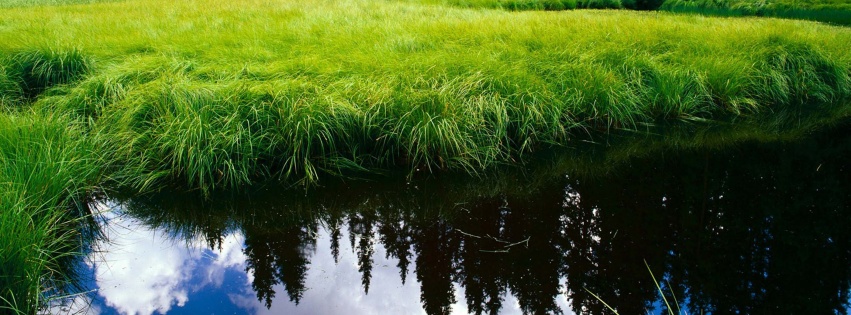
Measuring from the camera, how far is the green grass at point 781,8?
12555 millimetres

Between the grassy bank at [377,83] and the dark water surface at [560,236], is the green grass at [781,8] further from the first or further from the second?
the dark water surface at [560,236]

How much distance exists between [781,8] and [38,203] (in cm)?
1552

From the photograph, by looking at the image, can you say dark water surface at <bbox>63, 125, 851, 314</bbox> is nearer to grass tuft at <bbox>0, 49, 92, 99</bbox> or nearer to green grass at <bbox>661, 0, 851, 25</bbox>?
grass tuft at <bbox>0, 49, 92, 99</bbox>

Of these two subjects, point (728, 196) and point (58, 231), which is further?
point (728, 196)

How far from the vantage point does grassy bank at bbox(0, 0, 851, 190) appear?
4816 mm

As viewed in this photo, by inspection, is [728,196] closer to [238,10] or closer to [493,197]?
[493,197]

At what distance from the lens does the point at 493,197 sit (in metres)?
4.54

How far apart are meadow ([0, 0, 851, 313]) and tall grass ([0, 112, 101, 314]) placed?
0.07 feet

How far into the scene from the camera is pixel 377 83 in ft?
17.9

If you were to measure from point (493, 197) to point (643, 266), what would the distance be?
1406 millimetres

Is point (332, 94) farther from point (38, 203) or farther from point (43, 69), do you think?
point (43, 69)

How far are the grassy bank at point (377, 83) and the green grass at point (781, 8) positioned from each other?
15.3 feet


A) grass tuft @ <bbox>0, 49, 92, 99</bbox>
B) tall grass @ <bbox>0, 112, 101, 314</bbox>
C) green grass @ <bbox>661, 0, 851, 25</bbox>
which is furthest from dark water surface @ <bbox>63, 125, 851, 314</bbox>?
green grass @ <bbox>661, 0, 851, 25</bbox>

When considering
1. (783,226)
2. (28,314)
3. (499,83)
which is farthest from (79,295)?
(783,226)
